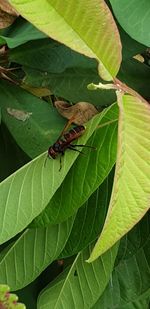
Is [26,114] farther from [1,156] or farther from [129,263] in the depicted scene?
[129,263]

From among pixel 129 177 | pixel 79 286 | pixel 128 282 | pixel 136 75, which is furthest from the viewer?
pixel 128 282

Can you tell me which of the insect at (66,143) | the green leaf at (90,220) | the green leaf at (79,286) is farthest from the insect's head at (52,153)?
the green leaf at (79,286)

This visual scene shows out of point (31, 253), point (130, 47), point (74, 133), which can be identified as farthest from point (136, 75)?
point (31, 253)

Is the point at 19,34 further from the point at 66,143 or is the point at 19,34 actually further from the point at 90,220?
the point at 90,220

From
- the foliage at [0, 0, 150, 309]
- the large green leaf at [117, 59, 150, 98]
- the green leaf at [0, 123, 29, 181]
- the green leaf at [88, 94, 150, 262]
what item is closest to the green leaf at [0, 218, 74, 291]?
the foliage at [0, 0, 150, 309]

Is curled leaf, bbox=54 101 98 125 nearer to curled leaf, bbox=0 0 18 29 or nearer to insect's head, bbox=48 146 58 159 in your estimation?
insect's head, bbox=48 146 58 159

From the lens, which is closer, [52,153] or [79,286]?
[52,153]

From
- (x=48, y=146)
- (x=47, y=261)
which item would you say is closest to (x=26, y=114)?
(x=48, y=146)
